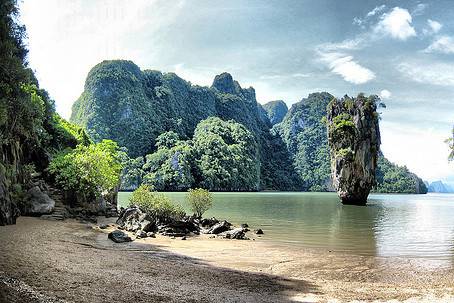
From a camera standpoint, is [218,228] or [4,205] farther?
Result: [218,228]

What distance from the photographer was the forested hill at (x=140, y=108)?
474 ft

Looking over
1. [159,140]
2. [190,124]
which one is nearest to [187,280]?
[159,140]

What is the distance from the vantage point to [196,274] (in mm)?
11000

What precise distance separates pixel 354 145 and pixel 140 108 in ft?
352

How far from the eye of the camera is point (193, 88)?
19388cm

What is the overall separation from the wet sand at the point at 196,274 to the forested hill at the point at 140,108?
126070mm

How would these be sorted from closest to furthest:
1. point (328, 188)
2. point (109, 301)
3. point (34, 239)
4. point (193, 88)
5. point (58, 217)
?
point (109, 301), point (34, 239), point (58, 217), point (328, 188), point (193, 88)

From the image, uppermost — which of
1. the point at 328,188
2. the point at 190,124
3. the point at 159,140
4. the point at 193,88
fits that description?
the point at 193,88

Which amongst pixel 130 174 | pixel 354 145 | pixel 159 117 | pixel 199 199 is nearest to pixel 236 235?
pixel 199 199

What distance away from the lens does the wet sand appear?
7984 millimetres

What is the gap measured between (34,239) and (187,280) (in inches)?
274

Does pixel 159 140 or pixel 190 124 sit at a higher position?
pixel 190 124

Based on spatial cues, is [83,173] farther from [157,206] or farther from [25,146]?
[157,206]

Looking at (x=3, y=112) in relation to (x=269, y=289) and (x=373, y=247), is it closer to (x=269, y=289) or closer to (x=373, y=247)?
(x=269, y=289)
